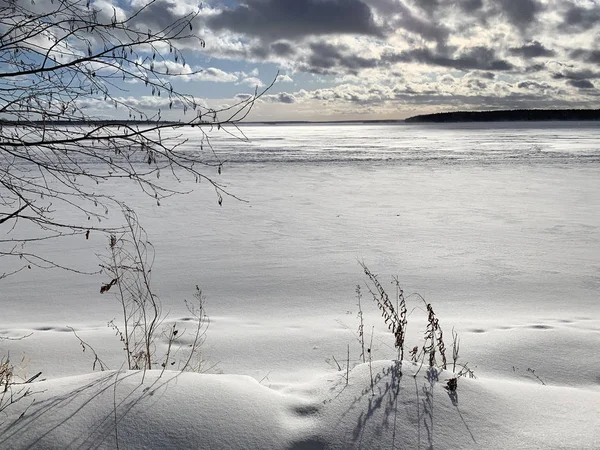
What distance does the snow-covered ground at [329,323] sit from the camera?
220 cm

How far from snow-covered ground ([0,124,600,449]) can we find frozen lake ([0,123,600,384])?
3 centimetres

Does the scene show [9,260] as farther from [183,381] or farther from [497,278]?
[497,278]

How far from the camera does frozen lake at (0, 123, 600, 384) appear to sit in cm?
478

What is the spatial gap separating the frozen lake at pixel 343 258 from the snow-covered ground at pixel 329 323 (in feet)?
0.10

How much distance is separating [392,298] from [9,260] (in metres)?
4.73

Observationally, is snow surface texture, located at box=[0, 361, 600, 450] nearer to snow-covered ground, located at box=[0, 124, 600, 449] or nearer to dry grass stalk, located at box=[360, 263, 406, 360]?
snow-covered ground, located at box=[0, 124, 600, 449]

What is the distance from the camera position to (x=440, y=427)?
2.19 m

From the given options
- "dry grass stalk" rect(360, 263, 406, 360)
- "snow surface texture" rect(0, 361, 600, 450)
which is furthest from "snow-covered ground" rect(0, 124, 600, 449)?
"dry grass stalk" rect(360, 263, 406, 360)

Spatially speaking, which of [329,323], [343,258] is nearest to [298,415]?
[329,323]

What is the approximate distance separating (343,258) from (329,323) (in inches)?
77.1

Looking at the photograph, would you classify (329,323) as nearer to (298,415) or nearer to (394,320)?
(394,320)

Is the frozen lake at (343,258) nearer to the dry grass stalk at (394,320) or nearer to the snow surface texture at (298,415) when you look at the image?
the dry grass stalk at (394,320)

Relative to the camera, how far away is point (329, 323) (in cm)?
460

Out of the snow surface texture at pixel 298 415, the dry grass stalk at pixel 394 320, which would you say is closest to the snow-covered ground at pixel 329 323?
the snow surface texture at pixel 298 415
